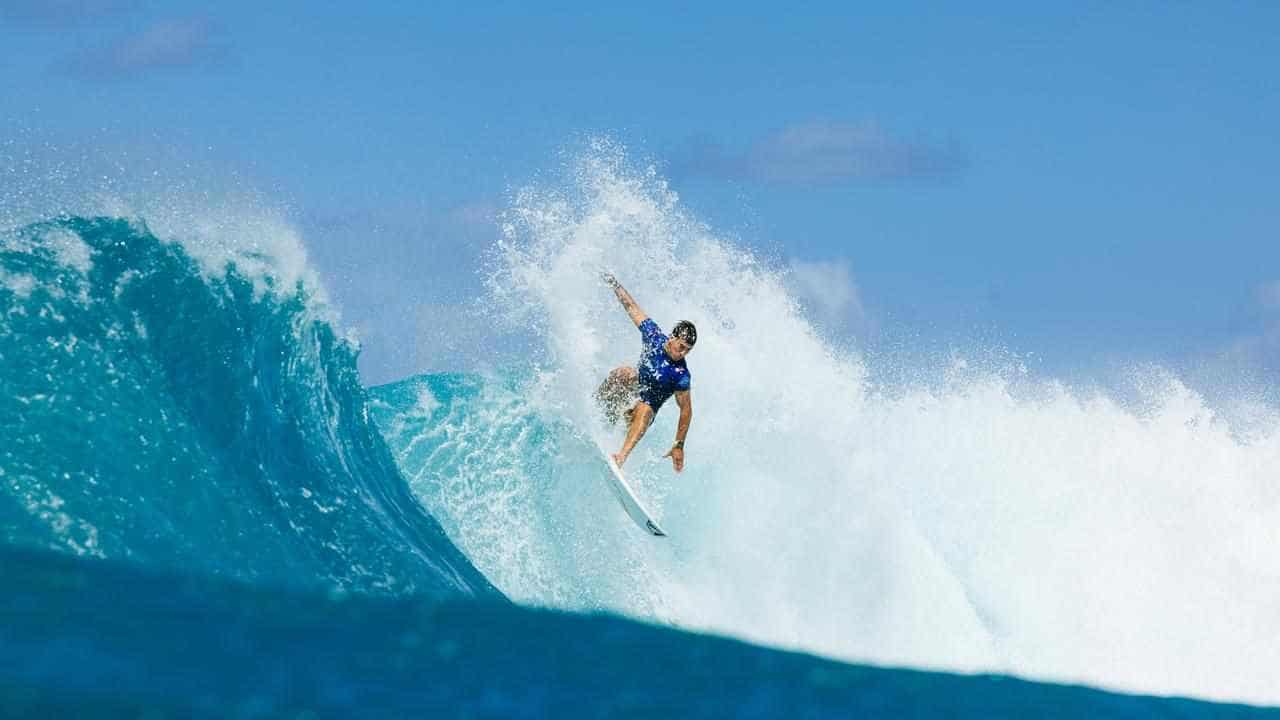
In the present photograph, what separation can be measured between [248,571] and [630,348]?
5101 mm

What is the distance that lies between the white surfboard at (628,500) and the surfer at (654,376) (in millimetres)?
163

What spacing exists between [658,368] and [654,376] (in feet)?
0.24

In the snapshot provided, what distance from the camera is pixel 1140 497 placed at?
17.5m

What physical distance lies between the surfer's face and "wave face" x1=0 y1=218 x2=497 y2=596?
7.51 ft

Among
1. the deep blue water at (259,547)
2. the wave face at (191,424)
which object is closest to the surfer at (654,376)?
the deep blue water at (259,547)

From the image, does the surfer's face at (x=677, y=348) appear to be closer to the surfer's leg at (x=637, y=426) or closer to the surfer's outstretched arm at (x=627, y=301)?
the surfer's outstretched arm at (x=627, y=301)

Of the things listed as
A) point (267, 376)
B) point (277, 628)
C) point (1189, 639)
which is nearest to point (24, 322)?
point (267, 376)

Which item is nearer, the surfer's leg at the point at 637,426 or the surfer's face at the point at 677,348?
the surfer's face at the point at 677,348

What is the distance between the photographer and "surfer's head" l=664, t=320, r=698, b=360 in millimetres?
10914

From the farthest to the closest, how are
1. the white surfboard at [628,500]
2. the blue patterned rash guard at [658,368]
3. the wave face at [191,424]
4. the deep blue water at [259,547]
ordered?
the white surfboard at [628,500] < the blue patterned rash guard at [658,368] < the wave face at [191,424] < the deep blue water at [259,547]

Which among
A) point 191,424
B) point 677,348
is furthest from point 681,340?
point 191,424

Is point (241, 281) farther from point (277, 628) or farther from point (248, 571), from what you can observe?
point (277, 628)

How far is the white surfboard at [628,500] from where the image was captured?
11.4 meters

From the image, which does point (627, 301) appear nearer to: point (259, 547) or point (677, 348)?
point (677, 348)
